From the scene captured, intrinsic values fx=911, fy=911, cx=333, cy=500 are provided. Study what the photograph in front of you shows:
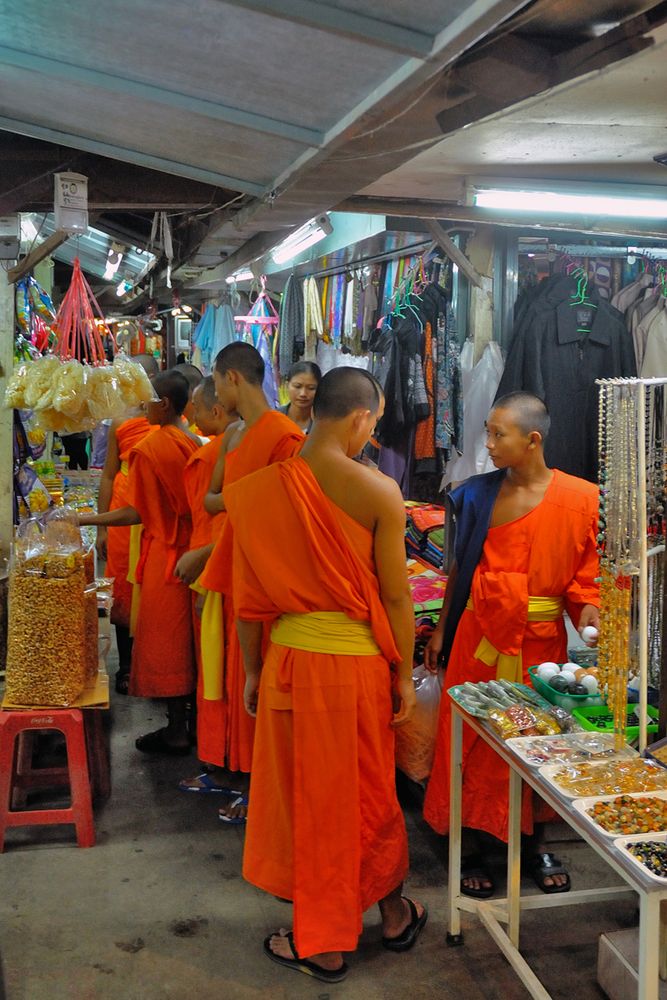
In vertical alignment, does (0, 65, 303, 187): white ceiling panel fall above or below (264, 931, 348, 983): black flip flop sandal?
above

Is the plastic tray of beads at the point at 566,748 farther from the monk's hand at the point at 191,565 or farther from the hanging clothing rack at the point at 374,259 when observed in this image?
the hanging clothing rack at the point at 374,259

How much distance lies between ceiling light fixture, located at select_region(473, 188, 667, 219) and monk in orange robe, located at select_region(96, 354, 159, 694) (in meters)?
2.41

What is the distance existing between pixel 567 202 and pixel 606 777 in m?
2.51

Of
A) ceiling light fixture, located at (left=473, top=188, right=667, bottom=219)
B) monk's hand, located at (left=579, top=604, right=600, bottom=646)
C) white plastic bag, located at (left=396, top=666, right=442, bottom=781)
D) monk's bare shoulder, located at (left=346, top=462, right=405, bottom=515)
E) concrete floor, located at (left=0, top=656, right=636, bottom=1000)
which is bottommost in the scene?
concrete floor, located at (left=0, top=656, right=636, bottom=1000)

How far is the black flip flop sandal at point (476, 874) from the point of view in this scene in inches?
128

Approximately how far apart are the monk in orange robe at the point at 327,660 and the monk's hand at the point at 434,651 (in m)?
0.72

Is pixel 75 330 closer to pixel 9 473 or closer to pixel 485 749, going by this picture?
pixel 9 473

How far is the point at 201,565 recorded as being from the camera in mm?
4062

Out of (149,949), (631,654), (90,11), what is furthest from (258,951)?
(90,11)

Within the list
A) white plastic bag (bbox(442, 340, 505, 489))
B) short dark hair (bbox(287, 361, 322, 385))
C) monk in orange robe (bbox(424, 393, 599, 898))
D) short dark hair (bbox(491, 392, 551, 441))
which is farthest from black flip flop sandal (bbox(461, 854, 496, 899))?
short dark hair (bbox(287, 361, 322, 385))

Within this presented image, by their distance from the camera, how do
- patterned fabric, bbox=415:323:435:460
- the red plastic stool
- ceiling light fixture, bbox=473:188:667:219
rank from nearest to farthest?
the red plastic stool < ceiling light fixture, bbox=473:188:667:219 < patterned fabric, bbox=415:323:435:460

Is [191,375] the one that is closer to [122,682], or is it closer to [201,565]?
[122,682]

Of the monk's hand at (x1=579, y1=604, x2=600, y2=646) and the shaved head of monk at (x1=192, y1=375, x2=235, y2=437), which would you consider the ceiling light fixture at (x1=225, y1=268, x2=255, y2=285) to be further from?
the monk's hand at (x1=579, y1=604, x2=600, y2=646)

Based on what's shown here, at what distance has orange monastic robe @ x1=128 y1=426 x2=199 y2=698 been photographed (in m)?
4.55
